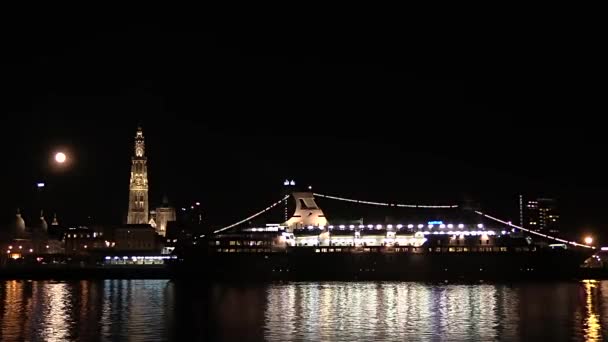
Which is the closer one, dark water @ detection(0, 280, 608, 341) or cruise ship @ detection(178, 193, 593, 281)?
dark water @ detection(0, 280, 608, 341)

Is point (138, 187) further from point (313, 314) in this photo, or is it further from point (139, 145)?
point (313, 314)

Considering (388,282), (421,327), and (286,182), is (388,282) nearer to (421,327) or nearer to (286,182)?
(286,182)

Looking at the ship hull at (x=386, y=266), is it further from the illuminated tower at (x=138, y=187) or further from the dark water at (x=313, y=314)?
the illuminated tower at (x=138, y=187)

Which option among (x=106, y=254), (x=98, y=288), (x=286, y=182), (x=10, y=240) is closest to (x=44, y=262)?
(x=106, y=254)

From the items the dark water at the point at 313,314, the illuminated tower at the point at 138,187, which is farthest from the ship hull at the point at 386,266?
the illuminated tower at the point at 138,187

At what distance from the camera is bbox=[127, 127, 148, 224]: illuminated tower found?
115 meters

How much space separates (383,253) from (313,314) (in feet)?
115

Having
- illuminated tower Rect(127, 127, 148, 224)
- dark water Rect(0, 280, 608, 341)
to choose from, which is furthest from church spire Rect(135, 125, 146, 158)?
dark water Rect(0, 280, 608, 341)

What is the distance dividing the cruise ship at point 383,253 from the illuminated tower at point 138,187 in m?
38.1

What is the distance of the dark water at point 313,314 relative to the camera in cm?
3434

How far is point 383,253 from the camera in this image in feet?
249

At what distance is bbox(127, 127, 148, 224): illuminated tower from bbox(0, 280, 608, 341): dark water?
5466 centimetres

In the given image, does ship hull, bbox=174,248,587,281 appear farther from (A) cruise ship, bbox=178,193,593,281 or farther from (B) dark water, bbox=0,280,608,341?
(B) dark water, bbox=0,280,608,341

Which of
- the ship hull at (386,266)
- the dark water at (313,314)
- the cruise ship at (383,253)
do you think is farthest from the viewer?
the cruise ship at (383,253)
